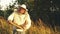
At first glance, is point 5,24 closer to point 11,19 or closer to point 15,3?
point 11,19

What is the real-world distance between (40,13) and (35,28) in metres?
0.24

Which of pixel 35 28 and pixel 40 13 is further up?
pixel 40 13

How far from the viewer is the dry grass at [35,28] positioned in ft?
9.91

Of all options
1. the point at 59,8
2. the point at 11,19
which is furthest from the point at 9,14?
the point at 59,8

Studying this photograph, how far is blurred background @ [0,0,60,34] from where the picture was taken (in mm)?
3061

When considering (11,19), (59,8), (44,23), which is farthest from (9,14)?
(59,8)

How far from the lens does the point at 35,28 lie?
307 centimetres

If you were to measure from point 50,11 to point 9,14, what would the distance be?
0.62m

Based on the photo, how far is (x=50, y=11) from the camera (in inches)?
123

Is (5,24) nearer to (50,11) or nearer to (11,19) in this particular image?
(11,19)

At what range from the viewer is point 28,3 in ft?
10.2

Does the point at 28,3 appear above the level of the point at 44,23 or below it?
above

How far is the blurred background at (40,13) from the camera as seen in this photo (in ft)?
10.0

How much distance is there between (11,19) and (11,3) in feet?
0.82
